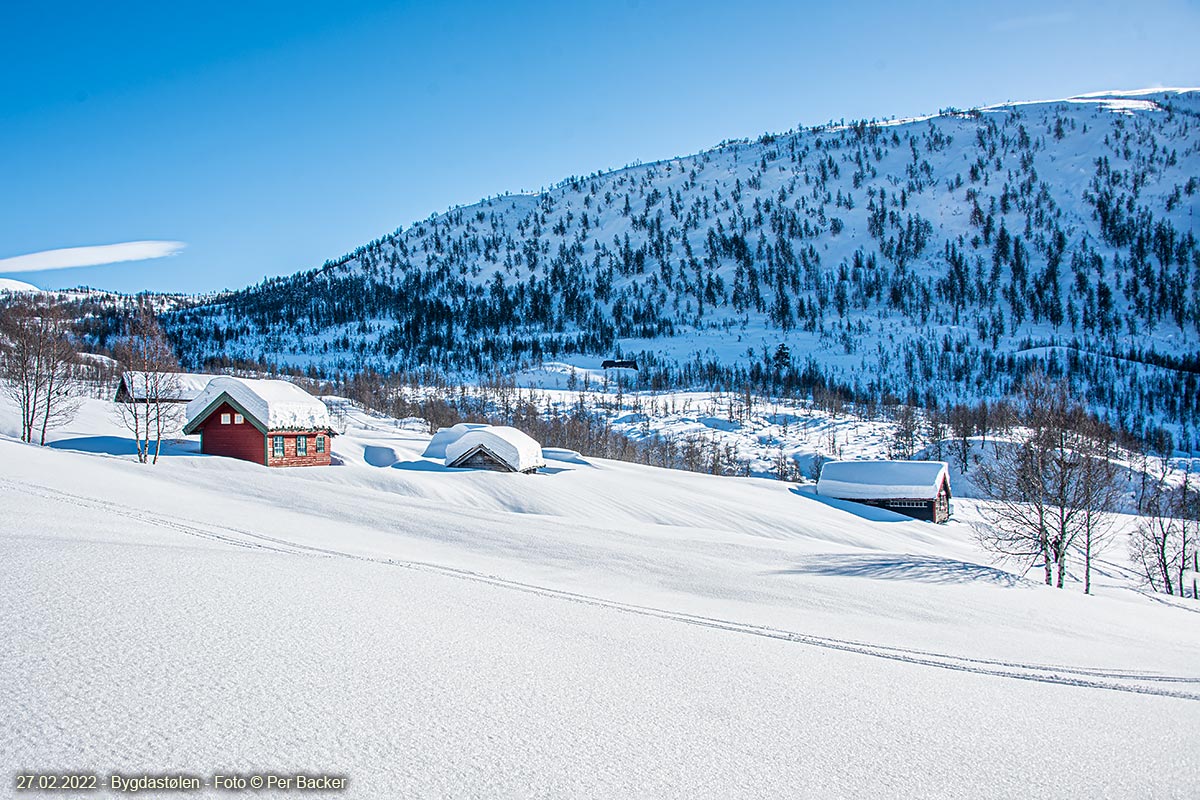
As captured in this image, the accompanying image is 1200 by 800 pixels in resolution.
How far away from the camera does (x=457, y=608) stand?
889 centimetres

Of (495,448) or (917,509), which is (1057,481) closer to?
(917,509)

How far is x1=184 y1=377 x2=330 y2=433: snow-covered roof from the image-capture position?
1510 inches

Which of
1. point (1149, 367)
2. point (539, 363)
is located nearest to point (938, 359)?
point (1149, 367)

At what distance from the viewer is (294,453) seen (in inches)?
1561

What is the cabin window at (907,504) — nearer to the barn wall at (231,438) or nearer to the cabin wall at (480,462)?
the cabin wall at (480,462)

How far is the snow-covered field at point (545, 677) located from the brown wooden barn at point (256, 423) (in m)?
21.9

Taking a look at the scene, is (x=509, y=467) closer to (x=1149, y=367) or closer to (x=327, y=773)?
(x=327, y=773)

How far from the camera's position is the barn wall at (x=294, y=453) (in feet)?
126

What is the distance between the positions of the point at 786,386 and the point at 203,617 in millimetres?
168004

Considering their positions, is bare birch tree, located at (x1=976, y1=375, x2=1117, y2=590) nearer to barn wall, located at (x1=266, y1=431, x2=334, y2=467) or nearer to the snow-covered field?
the snow-covered field

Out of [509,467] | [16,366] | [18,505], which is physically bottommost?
[509,467]

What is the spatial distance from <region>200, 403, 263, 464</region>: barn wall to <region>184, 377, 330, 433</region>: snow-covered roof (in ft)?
2.20

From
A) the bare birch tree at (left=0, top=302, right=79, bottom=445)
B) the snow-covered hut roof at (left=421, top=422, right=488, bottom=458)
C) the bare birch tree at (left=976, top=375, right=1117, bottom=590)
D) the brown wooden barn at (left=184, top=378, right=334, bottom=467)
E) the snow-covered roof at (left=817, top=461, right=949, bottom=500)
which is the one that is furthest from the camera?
the snow-covered roof at (left=817, top=461, right=949, bottom=500)

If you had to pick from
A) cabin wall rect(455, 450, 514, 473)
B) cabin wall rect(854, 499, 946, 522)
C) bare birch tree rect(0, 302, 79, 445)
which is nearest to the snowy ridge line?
cabin wall rect(455, 450, 514, 473)
